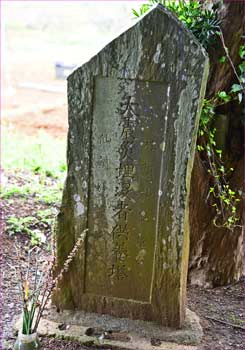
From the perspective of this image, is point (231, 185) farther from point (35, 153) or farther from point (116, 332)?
point (35, 153)

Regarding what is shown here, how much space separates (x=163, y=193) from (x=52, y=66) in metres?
6.46

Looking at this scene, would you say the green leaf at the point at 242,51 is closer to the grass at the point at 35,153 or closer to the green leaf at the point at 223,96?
the green leaf at the point at 223,96

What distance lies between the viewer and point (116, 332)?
2.46 meters

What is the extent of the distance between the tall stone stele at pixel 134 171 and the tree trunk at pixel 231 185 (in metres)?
0.53

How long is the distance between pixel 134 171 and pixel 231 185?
81 centimetres

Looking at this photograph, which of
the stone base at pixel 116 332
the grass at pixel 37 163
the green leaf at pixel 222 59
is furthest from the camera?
the grass at pixel 37 163

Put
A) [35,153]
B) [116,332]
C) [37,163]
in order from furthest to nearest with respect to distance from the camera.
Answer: [35,153]
[37,163]
[116,332]

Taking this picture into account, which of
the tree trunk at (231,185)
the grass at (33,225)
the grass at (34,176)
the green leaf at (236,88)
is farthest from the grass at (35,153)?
the green leaf at (236,88)

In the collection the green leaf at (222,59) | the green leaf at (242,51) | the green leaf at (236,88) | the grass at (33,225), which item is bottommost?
the grass at (33,225)

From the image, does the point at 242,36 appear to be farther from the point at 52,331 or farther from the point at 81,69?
the point at 52,331

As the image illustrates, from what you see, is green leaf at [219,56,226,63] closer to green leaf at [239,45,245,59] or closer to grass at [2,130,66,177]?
green leaf at [239,45,245,59]

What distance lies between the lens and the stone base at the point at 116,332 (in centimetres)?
238

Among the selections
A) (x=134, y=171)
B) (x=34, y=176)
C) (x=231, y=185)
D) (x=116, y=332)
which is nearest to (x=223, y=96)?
(x=231, y=185)

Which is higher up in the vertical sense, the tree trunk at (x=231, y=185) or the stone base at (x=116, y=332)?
the tree trunk at (x=231, y=185)
